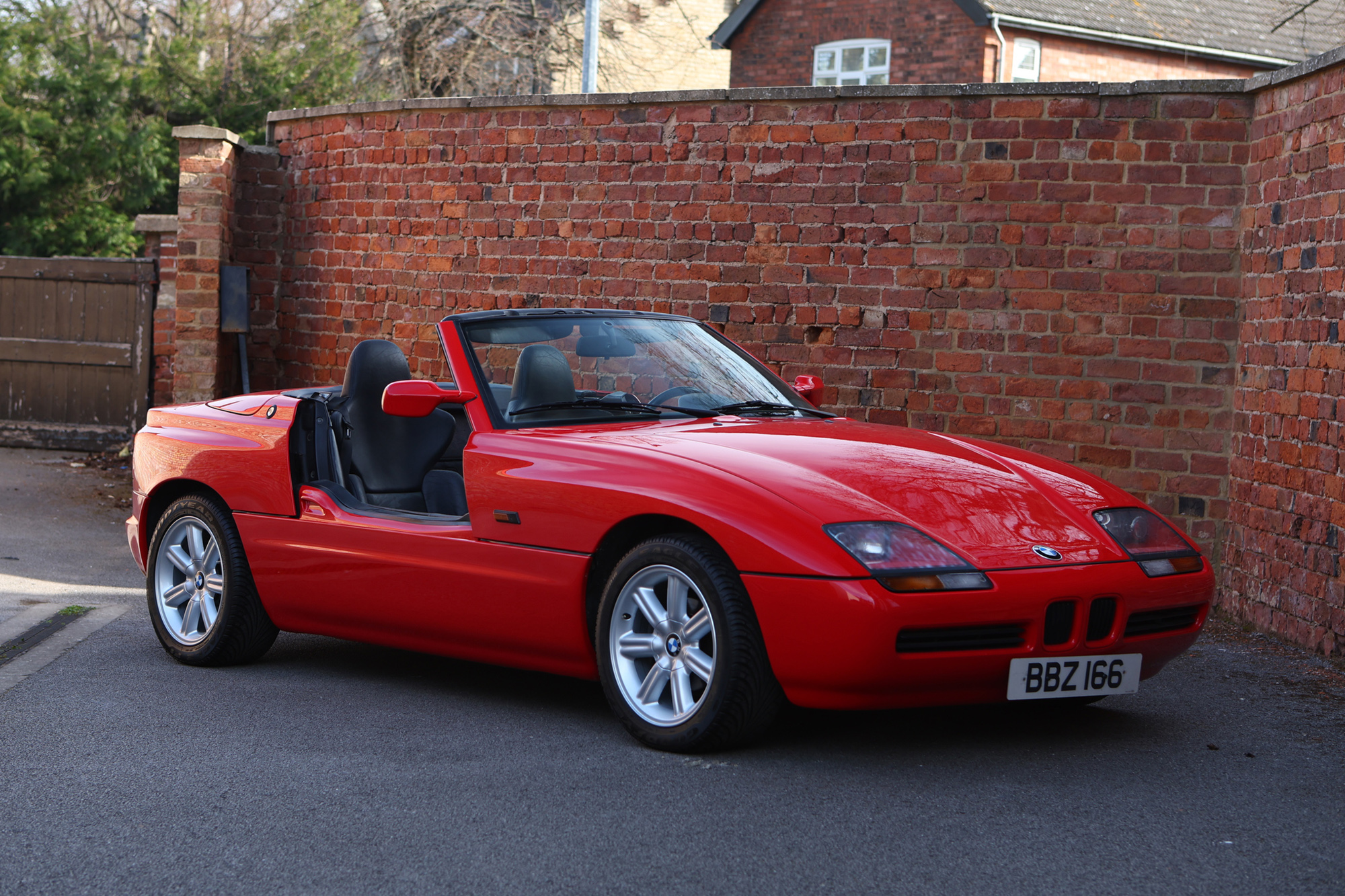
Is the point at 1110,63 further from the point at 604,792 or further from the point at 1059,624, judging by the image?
the point at 604,792

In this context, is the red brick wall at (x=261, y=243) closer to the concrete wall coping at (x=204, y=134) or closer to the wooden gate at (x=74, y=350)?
the concrete wall coping at (x=204, y=134)

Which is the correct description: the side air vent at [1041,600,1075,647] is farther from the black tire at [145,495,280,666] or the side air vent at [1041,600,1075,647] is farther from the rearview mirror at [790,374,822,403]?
the black tire at [145,495,280,666]

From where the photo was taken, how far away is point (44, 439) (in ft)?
48.1

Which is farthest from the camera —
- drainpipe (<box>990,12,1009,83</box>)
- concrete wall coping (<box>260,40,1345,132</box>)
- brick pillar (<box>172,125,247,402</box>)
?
drainpipe (<box>990,12,1009,83</box>)

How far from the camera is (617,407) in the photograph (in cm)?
539

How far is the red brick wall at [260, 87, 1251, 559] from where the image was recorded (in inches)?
313

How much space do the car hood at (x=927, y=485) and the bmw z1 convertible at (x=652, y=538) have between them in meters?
0.01

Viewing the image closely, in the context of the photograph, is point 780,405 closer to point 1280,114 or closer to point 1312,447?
point 1312,447

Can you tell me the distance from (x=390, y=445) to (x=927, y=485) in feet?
8.14

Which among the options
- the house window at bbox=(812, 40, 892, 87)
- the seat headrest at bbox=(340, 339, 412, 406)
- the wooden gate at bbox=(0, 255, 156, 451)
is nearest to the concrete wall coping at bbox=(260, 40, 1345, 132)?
the seat headrest at bbox=(340, 339, 412, 406)

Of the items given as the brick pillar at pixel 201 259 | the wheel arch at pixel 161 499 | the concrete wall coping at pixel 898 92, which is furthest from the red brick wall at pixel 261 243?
the wheel arch at pixel 161 499

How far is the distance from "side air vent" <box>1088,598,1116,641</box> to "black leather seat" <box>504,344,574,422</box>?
1930mm

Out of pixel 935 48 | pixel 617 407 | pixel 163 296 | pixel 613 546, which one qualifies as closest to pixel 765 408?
pixel 617 407

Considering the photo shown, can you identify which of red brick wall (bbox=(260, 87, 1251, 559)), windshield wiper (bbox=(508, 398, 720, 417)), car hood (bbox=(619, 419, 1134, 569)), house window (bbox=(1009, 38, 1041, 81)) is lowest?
car hood (bbox=(619, 419, 1134, 569))
